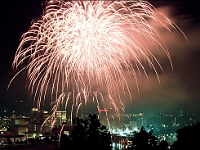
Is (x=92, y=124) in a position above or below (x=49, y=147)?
above

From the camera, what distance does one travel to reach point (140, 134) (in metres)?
13.2

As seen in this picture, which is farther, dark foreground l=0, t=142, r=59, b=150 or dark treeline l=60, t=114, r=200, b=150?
dark foreground l=0, t=142, r=59, b=150

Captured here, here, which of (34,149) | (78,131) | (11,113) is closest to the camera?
(78,131)

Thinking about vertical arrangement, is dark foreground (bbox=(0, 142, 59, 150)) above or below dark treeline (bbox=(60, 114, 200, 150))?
below

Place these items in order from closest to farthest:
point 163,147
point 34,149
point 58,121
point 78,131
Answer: point 163,147, point 78,131, point 34,149, point 58,121

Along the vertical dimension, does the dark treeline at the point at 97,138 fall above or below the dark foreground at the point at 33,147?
above

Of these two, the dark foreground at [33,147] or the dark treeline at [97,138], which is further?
the dark foreground at [33,147]

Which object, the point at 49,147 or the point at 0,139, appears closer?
the point at 49,147

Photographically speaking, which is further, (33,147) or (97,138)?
(33,147)

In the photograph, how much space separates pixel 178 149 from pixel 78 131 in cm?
444

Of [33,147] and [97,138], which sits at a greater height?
[97,138]

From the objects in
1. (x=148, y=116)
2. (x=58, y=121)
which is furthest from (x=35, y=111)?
(x=148, y=116)

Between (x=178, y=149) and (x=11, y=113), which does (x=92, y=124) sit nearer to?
(x=178, y=149)

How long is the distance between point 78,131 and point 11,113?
66.8 metres
